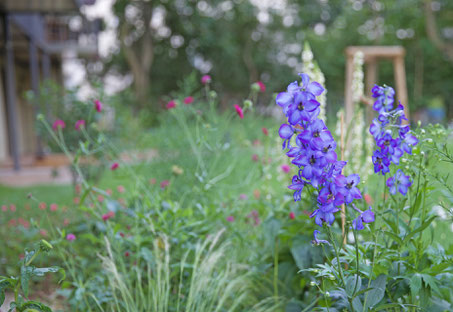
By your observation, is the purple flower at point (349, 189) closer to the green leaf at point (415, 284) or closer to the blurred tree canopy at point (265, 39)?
the green leaf at point (415, 284)

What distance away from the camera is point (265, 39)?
64.1 ft

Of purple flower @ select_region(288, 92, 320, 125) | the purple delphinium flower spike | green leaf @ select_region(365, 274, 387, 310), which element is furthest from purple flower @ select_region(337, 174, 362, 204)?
green leaf @ select_region(365, 274, 387, 310)

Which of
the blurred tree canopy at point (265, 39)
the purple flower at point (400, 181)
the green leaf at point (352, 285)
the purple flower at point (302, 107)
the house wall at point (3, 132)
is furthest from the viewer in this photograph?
the blurred tree canopy at point (265, 39)

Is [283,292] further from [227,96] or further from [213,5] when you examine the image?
[227,96]

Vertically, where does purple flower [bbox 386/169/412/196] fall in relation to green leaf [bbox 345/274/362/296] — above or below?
above

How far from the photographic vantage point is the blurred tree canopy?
15.4m

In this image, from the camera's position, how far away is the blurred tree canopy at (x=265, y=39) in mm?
15398

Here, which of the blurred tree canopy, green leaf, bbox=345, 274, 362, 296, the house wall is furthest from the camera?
the blurred tree canopy

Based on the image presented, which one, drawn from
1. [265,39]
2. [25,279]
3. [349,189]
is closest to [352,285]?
[349,189]

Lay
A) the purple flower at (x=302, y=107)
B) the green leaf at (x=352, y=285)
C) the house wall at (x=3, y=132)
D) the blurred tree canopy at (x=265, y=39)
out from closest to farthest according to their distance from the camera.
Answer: the purple flower at (x=302, y=107)
the green leaf at (x=352, y=285)
the house wall at (x=3, y=132)
the blurred tree canopy at (x=265, y=39)

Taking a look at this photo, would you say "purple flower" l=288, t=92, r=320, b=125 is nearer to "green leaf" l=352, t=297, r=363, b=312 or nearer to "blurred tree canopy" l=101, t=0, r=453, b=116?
"green leaf" l=352, t=297, r=363, b=312

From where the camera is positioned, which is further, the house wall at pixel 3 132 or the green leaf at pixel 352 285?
the house wall at pixel 3 132

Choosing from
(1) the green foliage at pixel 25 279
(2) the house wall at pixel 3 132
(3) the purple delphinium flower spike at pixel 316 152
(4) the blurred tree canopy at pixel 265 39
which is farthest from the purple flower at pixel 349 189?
(4) the blurred tree canopy at pixel 265 39

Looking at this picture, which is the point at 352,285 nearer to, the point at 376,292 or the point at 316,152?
the point at 376,292
